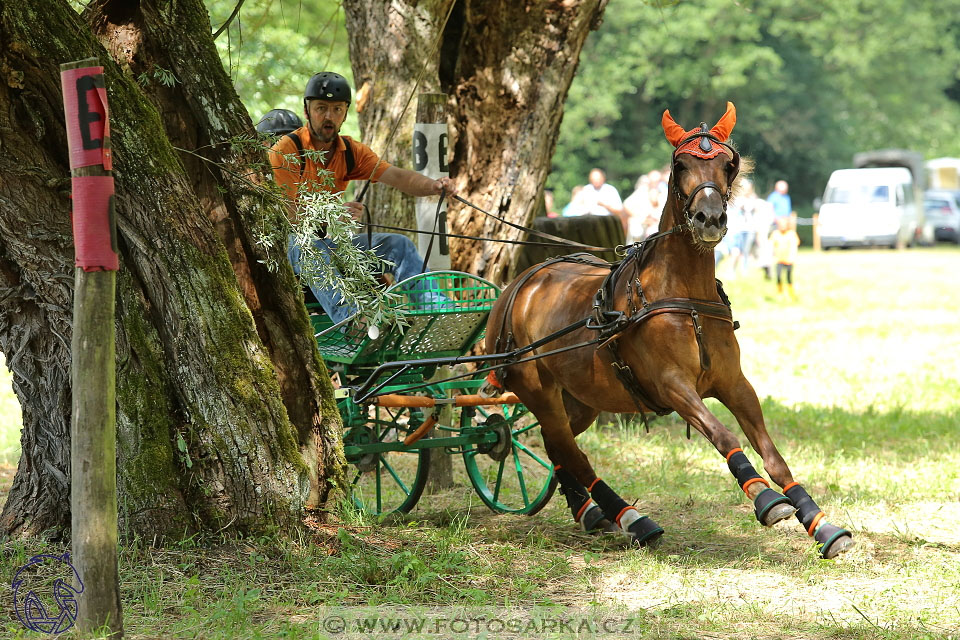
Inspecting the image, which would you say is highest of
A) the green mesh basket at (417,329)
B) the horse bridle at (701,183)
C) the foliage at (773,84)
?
the foliage at (773,84)

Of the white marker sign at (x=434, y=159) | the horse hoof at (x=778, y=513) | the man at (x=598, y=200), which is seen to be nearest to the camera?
the horse hoof at (x=778, y=513)

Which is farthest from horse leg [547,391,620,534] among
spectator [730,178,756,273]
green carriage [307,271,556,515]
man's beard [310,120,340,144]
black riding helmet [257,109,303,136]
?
spectator [730,178,756,273]

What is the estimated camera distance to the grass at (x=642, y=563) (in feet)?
15.3

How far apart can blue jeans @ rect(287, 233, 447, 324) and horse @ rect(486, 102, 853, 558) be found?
24.6 inches

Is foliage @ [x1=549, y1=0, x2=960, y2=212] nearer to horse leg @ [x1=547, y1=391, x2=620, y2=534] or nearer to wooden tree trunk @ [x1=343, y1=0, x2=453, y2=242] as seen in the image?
wooden tree trunk @ [x1=343, y1=0, x2=453, y2=242]

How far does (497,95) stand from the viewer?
906cm

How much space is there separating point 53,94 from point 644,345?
298 centimetres

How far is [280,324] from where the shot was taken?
18.3 feet

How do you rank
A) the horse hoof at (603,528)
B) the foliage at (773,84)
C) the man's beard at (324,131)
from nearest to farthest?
1. the horse hoof at (603,528)
2. the man's beard at (324,131)
3. the foliage at (773,84)

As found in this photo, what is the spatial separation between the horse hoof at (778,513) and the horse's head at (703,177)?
1.25 metres

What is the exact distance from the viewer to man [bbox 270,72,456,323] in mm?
6266

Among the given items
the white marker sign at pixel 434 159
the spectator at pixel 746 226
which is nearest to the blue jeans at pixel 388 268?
the white marker sign at pixel 434 159

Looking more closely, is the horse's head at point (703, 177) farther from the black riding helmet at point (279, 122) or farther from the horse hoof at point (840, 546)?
the black riding helmet at point (279, 122)

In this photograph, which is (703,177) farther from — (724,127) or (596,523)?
(596,523)
